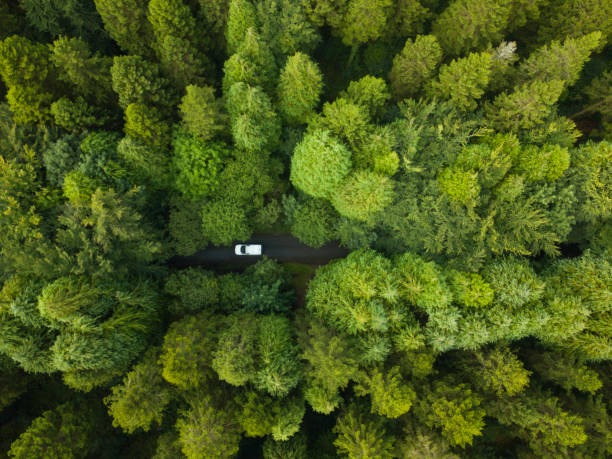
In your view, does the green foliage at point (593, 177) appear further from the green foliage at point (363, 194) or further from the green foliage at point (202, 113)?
the green foliage at point (202, 113)

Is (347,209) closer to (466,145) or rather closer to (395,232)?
(395,232)

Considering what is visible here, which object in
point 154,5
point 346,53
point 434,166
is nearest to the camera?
point 154,5

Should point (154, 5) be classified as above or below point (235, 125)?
above

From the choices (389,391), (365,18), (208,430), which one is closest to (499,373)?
(389,391)

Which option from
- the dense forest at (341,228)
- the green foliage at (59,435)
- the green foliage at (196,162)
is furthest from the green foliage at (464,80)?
the green foliage at (59,435)

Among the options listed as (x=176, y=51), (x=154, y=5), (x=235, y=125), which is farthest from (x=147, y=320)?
(x=154, y=5)

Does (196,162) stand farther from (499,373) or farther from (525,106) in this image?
(499,373)

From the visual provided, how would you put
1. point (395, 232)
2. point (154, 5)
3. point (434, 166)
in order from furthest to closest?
point (395, 232) → point (434, 166) → point (154, 5)
